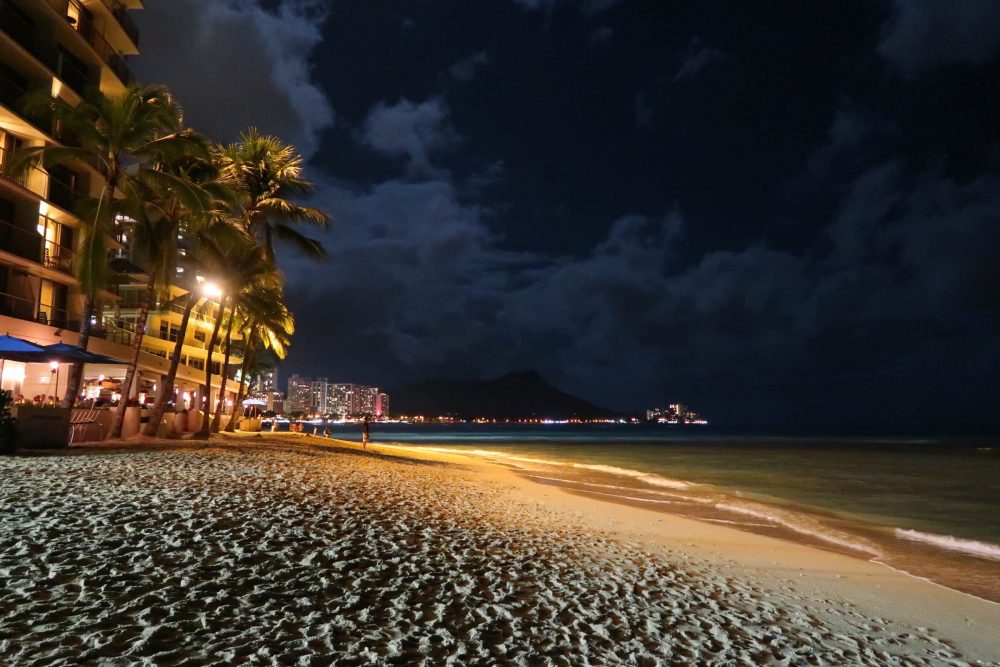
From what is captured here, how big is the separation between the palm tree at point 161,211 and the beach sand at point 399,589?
364 inches

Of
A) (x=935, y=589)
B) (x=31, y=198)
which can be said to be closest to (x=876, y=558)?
(x=935, y=589)

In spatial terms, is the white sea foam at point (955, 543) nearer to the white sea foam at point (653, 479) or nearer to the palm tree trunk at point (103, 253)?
the white sea foam at point (653, 479)

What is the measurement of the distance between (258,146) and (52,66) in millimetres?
8922

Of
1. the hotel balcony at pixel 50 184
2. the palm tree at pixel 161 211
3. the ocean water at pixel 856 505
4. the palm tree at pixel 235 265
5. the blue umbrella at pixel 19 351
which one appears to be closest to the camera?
the ocean water at pixel 856 505

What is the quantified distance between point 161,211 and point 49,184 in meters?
9.91

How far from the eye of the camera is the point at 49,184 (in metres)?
26.5

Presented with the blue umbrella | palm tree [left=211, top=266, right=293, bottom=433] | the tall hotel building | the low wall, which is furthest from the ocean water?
the tall hotel building

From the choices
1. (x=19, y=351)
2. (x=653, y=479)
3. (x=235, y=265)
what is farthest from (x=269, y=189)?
(x=653, y=479)

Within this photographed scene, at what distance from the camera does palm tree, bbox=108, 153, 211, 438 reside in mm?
Answer: 18109

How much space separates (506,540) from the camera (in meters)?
8.99

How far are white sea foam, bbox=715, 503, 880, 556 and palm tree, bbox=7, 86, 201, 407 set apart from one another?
19783 mm

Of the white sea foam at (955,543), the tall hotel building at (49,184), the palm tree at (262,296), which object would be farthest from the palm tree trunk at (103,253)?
the white sea foam at (955,543)

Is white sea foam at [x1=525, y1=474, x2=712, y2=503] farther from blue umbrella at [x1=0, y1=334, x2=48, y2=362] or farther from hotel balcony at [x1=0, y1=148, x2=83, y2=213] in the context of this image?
hotel balcony at [x1=0, y1=148, x2=83, y2=213]

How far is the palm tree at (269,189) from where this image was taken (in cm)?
2550
